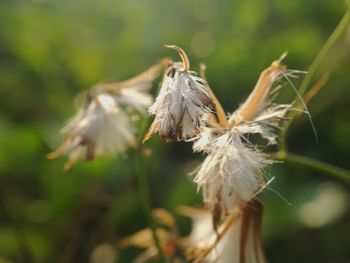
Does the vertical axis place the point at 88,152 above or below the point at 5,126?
below

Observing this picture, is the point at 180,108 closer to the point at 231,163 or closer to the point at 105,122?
the point at 231,163

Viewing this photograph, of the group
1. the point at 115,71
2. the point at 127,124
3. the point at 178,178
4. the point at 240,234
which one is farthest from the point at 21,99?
the point at 240,234

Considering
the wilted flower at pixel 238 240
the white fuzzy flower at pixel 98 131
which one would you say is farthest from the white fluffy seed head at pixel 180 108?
the white fuzzy flower at pixel 98 131

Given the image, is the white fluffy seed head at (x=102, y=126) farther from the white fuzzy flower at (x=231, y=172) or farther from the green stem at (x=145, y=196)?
the white fuzzy flower at (x=231, y=172)

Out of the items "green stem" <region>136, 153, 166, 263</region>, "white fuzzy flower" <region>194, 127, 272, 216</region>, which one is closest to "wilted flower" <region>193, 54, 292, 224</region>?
"white fuzzy flower" <region>194, 127, 272, 216</region>

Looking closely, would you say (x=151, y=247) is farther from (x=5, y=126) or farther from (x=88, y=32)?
(x=88, y=32)
